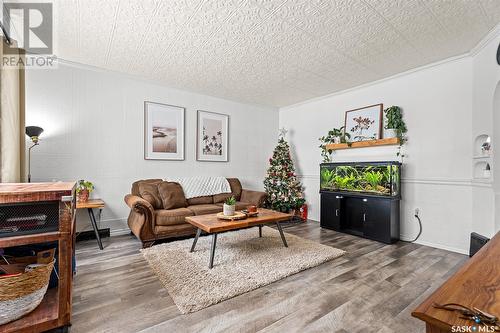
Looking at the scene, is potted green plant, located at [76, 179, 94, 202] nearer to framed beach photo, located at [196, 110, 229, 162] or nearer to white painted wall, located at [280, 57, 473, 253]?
framed beach photo, located at [196, 110, 229, 162]

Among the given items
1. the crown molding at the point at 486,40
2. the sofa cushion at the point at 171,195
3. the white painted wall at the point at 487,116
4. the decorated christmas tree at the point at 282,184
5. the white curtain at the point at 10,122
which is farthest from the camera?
the decorated christmas tree at the point at 282,184

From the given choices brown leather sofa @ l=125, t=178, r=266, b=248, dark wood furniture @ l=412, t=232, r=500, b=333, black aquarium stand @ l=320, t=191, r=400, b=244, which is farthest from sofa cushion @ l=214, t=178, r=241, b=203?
Answer: dark wood furniture @ l=412, t=232, r=500, b=333

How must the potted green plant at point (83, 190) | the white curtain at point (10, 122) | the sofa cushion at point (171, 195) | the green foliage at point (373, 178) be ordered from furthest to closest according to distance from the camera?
1. the sofa cushion at point (171, 195)
2. the green foliage at point (373, 178)
3. the potted green plant at point (83, 190)
4. the white curtain at point (10, 122)

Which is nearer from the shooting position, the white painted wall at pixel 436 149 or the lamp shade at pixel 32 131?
the lamp shade at pixel 32 131

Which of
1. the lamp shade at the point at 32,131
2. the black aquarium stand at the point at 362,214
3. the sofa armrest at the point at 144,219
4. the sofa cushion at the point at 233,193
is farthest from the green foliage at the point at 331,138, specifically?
the lamp shade at the point at 32,131

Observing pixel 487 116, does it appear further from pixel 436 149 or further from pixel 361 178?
pixel 361 178

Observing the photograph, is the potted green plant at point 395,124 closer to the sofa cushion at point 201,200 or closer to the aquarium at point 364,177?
the aquarium at point 364,177

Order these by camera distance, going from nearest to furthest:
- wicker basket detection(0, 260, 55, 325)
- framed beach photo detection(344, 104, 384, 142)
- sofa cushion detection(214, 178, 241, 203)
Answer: wicker basket detection(0, 260, 55, 325), framed beach photo detection(344, 104, 384, 142), sofa cushion detection(214, 178, 241, 203)

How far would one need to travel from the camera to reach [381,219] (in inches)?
134

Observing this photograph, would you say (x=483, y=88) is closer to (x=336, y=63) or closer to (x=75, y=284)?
(x=336, y=63)

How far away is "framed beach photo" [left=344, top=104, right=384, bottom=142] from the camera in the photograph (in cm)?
388

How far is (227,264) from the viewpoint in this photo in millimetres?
2582

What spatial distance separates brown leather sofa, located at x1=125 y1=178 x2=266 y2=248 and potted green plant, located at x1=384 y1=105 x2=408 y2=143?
91.7 inches

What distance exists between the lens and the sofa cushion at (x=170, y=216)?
325cm
